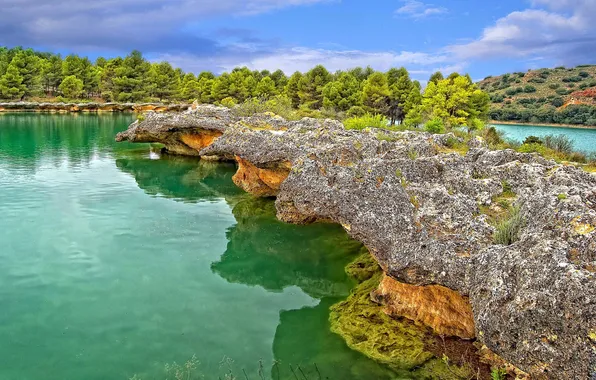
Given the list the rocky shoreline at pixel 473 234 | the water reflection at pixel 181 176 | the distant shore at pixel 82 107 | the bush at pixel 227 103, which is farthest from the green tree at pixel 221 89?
the rocky shoreline at pixel 473 234

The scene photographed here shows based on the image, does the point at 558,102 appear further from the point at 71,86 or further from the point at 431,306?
the point at 71,86

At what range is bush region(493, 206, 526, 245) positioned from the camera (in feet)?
23.3

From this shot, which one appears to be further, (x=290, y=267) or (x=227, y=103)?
(x=227, y=103)

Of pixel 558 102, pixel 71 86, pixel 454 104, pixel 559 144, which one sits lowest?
pixel 559 144

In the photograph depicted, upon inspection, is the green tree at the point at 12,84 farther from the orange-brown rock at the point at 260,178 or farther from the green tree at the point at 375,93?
the orange-brown rock at the point at 260,178

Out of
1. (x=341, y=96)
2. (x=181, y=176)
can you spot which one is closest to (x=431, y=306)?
(x=181, y=176)

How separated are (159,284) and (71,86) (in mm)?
84550

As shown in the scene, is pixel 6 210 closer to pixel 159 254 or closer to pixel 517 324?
pixel 159 254

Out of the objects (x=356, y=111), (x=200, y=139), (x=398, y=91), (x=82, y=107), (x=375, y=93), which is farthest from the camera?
(x=82, y=107)

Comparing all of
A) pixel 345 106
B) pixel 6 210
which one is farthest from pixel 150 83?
pixel 6 210

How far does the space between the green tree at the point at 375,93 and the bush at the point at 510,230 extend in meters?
44.7

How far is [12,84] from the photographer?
73688 millimetres

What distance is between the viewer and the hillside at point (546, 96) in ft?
169

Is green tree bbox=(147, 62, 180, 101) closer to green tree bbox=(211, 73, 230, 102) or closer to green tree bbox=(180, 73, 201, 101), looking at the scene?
green tree bbox=(180, 73, 201, 101)
